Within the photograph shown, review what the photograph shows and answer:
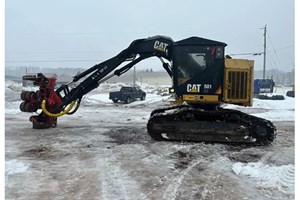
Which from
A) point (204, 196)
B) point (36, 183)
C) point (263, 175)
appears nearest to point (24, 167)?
point (36, 183)

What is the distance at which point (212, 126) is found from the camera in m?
9.36

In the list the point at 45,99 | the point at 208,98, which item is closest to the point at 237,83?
the point at 208,98

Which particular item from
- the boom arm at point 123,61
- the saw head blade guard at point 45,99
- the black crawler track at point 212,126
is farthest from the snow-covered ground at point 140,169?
the boom arm at point 123,61

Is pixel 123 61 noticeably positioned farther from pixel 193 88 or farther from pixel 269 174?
pixel 269 174

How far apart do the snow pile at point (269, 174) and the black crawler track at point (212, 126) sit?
6.41 feet

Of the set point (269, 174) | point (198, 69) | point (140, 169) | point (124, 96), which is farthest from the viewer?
point (124, 96)

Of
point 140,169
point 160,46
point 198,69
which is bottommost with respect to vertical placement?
point 140,169

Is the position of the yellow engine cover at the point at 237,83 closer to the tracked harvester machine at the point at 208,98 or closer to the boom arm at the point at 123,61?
the tracked harvester machine at the point at 208,98

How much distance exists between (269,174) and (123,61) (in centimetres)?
632

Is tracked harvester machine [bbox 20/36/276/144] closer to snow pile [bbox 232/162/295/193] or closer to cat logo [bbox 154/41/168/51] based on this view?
cat logo [bbox 154/41/168/51]

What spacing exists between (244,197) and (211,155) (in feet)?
8.92

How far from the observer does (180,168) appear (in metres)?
7.06

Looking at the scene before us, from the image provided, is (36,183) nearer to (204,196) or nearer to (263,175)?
(204,196)

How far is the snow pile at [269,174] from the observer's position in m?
5.95
